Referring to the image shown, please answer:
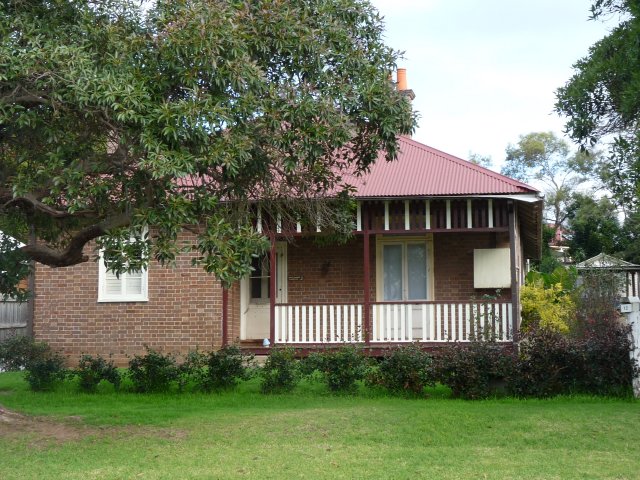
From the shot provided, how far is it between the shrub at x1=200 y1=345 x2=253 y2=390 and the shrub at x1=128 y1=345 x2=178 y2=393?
55 centimetres

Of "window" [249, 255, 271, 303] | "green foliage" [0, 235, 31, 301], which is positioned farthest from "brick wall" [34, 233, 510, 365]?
"green foliage" [0, 235, 31, 301]

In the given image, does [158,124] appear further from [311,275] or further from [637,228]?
[637,228]

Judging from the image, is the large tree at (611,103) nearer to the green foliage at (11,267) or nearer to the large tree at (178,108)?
A: the large tree at (178,108)

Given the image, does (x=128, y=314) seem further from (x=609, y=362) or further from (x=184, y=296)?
(x=609, y=362)

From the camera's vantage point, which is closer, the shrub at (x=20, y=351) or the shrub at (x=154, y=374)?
the shrub at (x=154, y=374)

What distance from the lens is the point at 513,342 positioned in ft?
49.8

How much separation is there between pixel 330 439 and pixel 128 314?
8407 mm

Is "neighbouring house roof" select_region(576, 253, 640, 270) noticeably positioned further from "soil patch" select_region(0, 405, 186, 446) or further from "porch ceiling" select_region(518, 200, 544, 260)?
"soil patch" select_region(0, 405, 186, 446)

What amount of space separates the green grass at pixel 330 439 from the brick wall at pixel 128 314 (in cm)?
389

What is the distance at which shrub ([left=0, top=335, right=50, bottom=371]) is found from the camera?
16.4 m

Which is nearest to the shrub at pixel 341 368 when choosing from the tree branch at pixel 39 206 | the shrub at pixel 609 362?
the shrub at pixel 609 362

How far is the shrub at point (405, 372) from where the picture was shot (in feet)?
44.2

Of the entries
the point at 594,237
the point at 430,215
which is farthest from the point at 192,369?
the point at 594,237

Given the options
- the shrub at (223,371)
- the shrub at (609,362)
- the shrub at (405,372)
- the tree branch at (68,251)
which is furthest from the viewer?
the shrub at (223,371)
